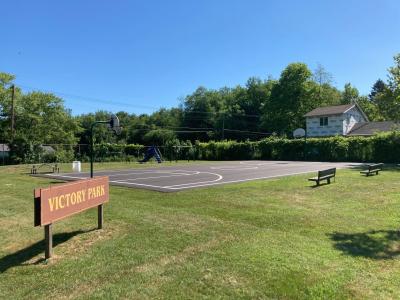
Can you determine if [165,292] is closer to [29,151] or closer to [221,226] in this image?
[221,226]

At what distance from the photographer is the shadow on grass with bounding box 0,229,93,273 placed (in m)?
5.54

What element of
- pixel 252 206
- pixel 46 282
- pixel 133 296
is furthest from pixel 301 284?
pixel 252 206

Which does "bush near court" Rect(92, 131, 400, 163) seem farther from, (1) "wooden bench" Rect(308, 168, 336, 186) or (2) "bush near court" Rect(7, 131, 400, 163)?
(1) "wooden bench" Rect(308, 168, 336, 186)

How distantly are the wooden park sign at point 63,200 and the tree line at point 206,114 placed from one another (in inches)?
924

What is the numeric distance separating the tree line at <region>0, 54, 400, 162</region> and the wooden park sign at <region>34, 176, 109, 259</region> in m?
23.5

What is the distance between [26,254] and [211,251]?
115 inches

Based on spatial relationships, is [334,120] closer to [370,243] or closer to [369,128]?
[369,128]

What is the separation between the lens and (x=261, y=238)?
664 cm

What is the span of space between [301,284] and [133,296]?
2032 millimetres

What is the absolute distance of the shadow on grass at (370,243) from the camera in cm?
594

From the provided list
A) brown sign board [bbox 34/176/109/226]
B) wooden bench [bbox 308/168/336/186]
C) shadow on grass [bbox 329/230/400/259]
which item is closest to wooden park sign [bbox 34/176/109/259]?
brown sign board [bbox 34/176/109/226]

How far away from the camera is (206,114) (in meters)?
80.9

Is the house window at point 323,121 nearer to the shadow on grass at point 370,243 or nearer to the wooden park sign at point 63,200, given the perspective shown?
the shadow on grass at point 370,243

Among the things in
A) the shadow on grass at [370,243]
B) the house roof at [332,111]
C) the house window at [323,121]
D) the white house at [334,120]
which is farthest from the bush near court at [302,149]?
the shadow on grass at [370,243]
